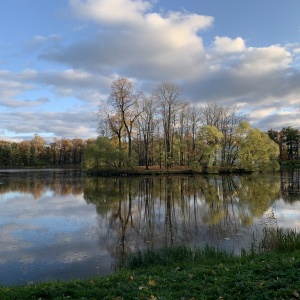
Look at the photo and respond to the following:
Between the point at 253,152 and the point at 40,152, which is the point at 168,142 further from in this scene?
the point at 40,152

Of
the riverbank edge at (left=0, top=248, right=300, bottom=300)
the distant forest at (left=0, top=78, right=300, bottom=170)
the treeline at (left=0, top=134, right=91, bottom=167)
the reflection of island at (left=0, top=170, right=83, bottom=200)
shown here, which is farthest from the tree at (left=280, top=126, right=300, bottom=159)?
the riverbank edge at (left=0, top=248, right=300, bottom=300)

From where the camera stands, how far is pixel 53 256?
9234 mm

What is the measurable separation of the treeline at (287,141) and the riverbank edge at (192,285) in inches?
3938

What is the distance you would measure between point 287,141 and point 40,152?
278 feet

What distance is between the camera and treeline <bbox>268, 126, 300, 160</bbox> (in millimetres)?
97938

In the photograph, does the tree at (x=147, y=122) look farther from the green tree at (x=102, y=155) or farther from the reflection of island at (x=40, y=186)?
the reflection of island at (x=40, y=186)

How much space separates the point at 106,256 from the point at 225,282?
4473 mm

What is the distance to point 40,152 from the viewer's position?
386 ft

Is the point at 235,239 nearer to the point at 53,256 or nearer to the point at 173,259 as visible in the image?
the point at 173,259

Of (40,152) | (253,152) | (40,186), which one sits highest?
(40,152)

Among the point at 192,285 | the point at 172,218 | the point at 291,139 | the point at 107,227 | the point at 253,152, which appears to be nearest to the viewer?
the point at 192,285

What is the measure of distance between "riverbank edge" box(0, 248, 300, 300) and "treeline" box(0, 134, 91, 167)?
103714 millimetres

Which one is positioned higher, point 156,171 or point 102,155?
point 102,155

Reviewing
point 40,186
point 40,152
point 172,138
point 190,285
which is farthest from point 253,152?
point 40,152
